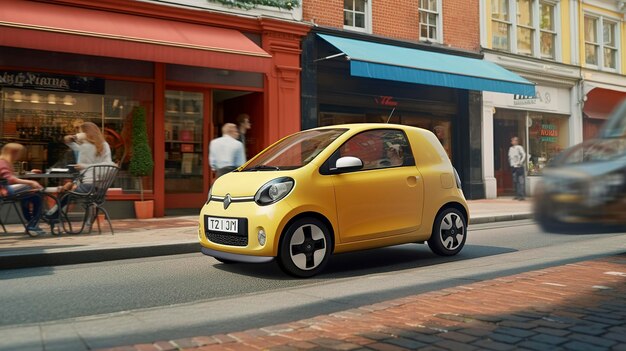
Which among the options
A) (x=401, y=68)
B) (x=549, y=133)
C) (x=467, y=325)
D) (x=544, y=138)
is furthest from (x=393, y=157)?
(x=549, y=133)

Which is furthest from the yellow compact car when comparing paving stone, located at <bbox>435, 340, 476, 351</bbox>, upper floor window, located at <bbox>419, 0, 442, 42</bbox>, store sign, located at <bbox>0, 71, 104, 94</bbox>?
upper floor window, located at <bbox>419, 0, 442, 42</bbox>

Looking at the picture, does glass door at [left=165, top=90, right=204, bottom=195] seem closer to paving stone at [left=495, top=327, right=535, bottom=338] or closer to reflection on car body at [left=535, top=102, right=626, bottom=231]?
reflection on car body at [left=535, top=102, right=626, bottom=231]

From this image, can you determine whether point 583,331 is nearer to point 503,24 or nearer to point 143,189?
point 143,189

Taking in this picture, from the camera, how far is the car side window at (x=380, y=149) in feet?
20.3

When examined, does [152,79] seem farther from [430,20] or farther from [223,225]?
[430,20]

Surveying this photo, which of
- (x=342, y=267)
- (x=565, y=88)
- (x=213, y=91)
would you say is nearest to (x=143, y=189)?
(x=213, y=91)

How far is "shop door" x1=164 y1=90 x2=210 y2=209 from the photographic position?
12.3 m

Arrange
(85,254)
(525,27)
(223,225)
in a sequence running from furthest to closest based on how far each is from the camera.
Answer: (525,27) → (85,254) → (223,225)

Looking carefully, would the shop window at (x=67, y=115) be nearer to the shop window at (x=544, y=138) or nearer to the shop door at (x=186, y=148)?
the shop door at (x=186, y=148)

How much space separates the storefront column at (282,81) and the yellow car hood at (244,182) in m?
7.00

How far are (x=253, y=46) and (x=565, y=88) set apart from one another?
550 inches

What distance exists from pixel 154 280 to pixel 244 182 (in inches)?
53.2

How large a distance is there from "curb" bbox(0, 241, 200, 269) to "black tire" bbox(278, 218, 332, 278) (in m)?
2.56

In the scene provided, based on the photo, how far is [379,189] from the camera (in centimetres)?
613
